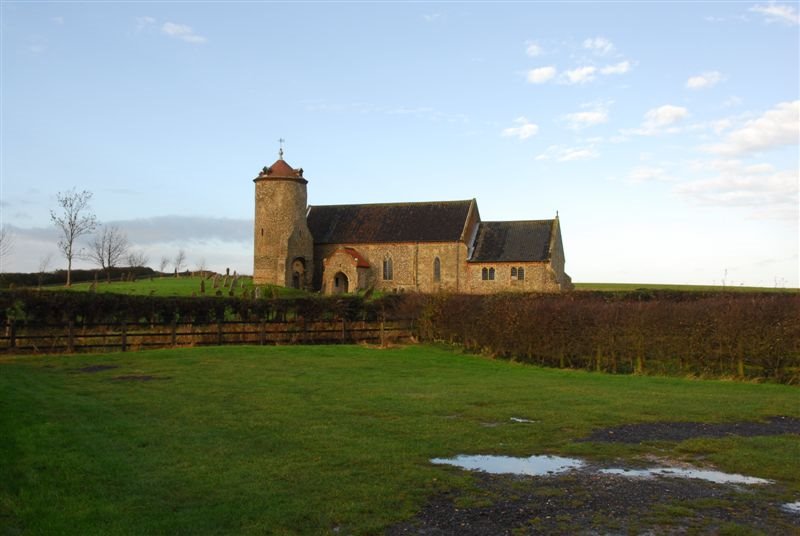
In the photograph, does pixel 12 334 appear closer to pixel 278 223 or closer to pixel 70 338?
pixel 70 338

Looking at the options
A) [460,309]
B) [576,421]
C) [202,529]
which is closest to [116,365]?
[460,309]

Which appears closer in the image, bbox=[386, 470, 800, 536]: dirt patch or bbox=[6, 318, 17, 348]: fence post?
bbox=[386, 470, 800, 536]: dirt patch

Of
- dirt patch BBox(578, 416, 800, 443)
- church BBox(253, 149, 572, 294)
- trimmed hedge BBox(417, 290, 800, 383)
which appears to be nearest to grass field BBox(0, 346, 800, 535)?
dirt patch BBox(578, 416, 800, 443)

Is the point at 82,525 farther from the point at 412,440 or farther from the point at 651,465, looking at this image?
the point at 651,465

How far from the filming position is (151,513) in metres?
7.45

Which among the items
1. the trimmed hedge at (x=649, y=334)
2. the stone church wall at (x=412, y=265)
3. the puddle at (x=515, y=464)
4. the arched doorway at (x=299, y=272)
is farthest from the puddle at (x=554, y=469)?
the arched doorway at (x=299, y=272)

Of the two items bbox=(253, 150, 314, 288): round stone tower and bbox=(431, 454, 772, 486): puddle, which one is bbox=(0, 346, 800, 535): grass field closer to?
bbox=(431, 454, 772, 486): puddle

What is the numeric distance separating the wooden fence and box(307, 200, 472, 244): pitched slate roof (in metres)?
26.5

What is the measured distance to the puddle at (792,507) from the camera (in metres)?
7.49

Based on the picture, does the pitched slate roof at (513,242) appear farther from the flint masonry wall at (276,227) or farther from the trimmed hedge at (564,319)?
the trimmed hedge at (564,319)

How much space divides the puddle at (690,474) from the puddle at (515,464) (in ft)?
1.85

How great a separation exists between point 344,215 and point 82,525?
5538cm

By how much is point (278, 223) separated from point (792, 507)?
50653 millimetres

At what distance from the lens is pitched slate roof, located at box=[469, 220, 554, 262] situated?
5431 centimetres
